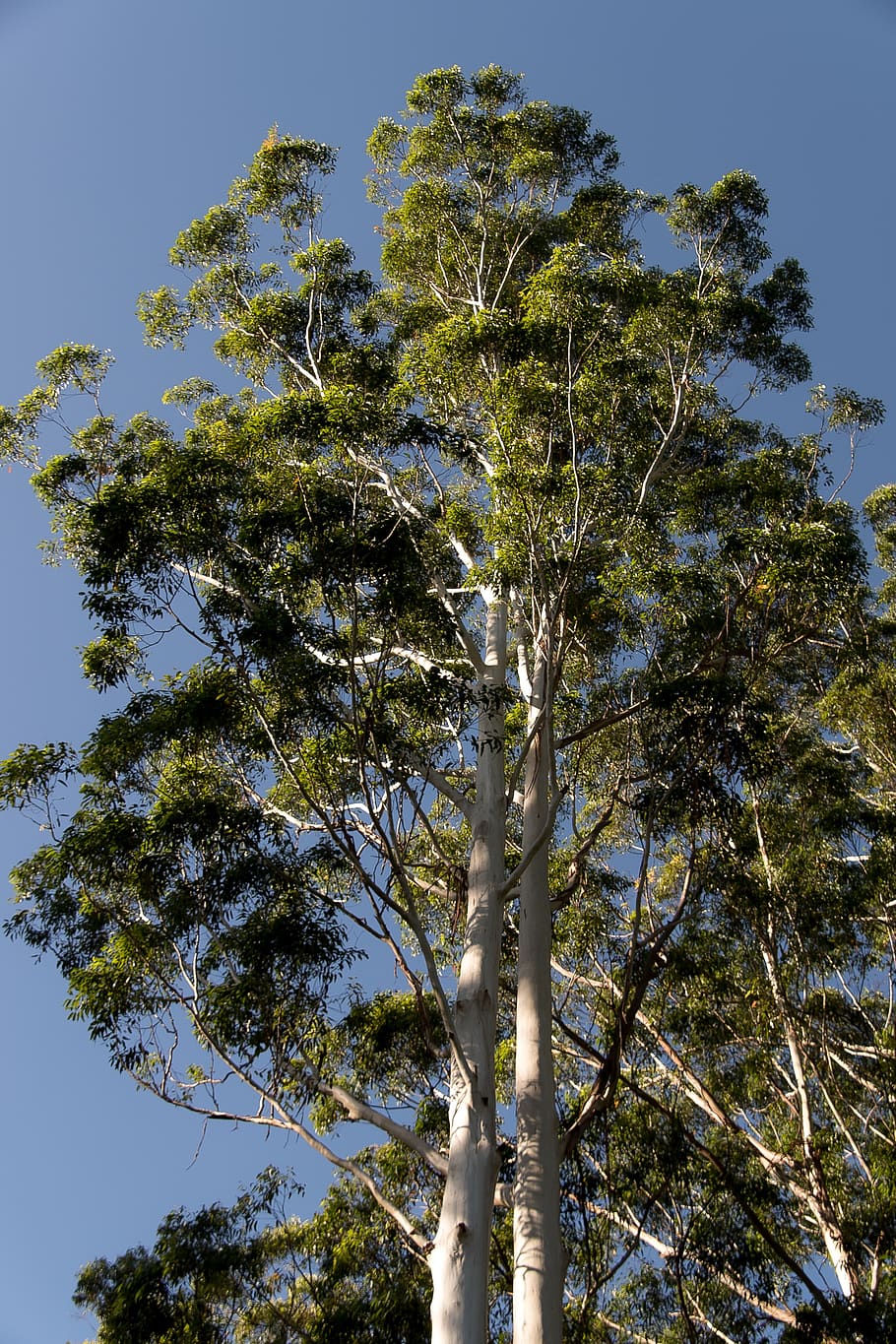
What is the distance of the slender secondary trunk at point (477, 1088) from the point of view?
16.9ft

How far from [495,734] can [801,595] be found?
2.90 meters

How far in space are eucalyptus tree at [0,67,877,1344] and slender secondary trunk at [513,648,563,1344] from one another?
2 centimetres

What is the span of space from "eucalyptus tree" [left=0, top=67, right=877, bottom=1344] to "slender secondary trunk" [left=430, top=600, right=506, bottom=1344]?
2 centimetres

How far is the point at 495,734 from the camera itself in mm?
8211

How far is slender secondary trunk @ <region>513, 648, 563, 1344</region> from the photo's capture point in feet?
17.7

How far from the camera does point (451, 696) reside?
8.56 metres

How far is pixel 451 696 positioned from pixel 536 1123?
140 inches

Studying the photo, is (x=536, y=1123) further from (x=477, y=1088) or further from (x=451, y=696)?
(x=451, y=696)

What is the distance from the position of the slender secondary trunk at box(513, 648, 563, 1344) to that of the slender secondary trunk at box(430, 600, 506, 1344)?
0.21 meters

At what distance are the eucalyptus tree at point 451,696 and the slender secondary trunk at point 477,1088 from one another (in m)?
0.02

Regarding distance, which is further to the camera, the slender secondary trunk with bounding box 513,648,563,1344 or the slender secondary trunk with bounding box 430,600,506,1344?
the slender secondary trunk with bounding box 513,648,563,1344

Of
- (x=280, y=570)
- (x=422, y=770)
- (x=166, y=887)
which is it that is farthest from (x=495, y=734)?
(x=166, y=887)

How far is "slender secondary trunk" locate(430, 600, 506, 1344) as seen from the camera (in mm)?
5137

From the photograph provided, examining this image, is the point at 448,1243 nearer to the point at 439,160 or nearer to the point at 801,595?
the point at 801,595
